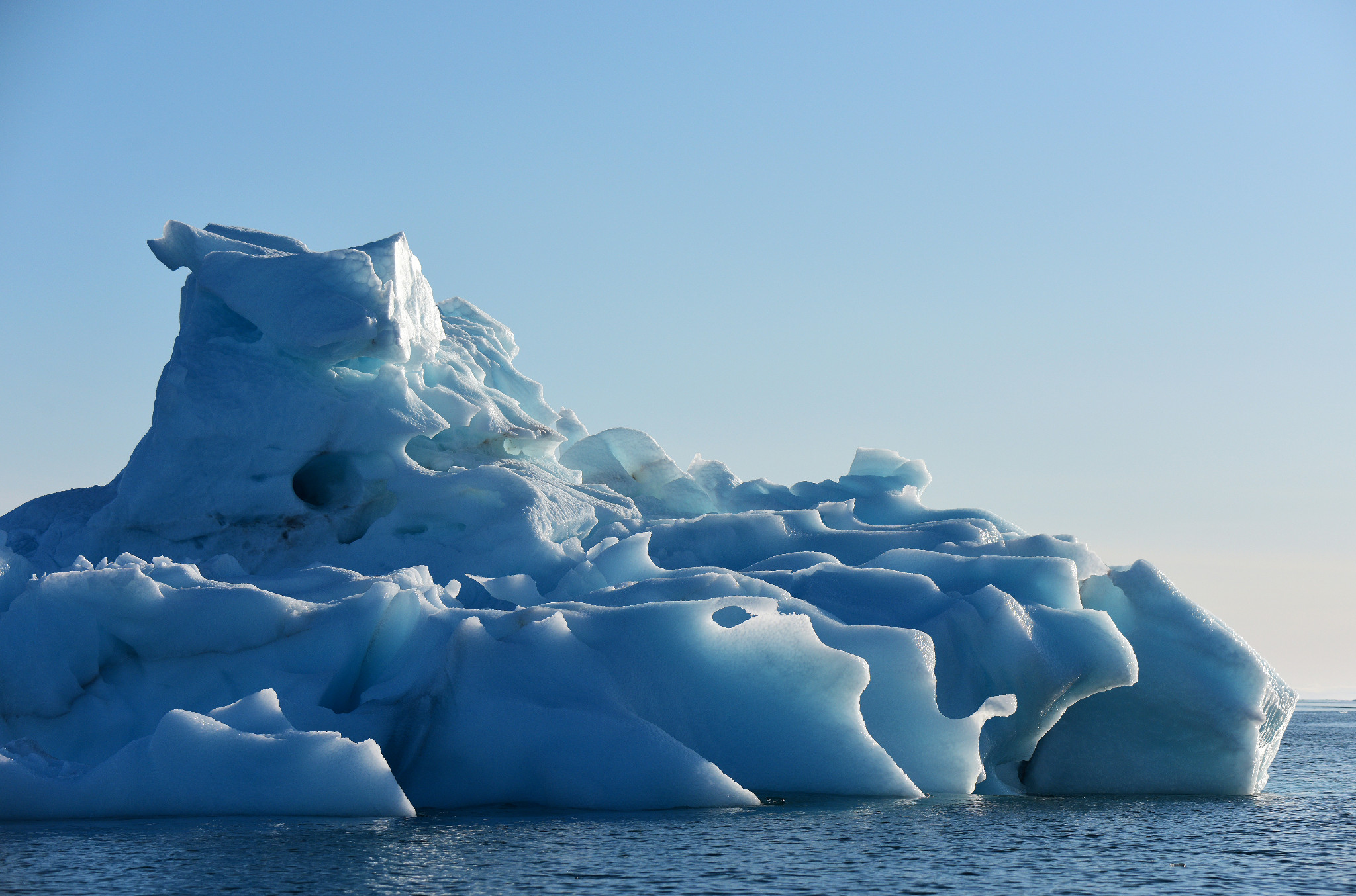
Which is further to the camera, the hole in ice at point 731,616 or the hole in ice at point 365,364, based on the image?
the hole in ice at point 365,364

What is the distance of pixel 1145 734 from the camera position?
9742 mm

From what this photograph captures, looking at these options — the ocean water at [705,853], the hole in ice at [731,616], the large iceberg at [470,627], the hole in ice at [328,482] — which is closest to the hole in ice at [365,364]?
the large iceberg at [470,627]

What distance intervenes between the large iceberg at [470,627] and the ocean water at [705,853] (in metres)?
0.37

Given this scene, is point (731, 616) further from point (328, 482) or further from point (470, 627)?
point (328, 482)

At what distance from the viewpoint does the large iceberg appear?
7438 millimetres

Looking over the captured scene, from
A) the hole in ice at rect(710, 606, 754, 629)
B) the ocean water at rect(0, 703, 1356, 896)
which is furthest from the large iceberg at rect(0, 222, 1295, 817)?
the ocean water at rect(0, 703, 1356, 896)

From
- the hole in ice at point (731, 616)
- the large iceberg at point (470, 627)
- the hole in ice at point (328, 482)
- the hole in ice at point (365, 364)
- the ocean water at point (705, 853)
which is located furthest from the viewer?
the hole in ice at point (365, 364)

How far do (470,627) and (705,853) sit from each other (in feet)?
9.33

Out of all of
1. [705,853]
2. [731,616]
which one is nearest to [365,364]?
[731,616]

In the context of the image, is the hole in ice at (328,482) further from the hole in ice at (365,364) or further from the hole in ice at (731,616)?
the hole in ice at (731,616)

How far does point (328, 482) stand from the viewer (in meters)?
12.9

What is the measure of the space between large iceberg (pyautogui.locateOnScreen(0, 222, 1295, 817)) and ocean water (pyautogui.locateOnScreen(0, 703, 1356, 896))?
372mm

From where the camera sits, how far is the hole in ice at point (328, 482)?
1245 centimetres

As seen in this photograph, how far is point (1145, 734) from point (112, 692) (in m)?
8.14
